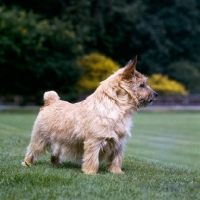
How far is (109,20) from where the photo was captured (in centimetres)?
5838

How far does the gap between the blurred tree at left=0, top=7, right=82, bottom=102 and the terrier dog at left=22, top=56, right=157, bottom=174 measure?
34.7m

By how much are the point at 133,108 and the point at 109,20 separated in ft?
161

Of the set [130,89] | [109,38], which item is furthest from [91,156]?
[109,38]

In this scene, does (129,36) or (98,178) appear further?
(129,36)

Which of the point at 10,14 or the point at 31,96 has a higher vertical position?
the point at 10,14

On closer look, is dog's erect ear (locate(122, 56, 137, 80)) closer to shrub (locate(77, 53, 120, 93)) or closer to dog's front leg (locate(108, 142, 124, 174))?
dog's front leg (locate(108, 142, 124, 174))

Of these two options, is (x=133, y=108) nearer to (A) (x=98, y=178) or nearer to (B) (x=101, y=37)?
(A) (x=98, y=178)

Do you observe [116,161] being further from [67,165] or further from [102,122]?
[67,165]

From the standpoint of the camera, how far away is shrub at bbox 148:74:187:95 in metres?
59.3

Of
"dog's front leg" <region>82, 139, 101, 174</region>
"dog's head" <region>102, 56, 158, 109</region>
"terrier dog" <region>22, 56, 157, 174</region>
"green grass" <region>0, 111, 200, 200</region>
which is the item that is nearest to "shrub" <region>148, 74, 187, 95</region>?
"green grass" <region>0, 111, 200, 200</region>

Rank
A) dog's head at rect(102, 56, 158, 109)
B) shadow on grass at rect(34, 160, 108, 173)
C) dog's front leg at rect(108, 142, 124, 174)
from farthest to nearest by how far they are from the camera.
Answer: shadow on grass at rect(34, 160, 108, 173) < dog's front leg at rect(108, 142, 124, 174) < dog's head at rect(102, 56, 158, 109)

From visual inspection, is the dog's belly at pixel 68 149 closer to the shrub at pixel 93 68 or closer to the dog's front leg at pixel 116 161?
the dog's front leg at pixel 116 161

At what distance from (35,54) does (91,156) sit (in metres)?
38.1

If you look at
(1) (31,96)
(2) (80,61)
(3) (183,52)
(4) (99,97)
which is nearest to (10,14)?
(1) (31,96)
